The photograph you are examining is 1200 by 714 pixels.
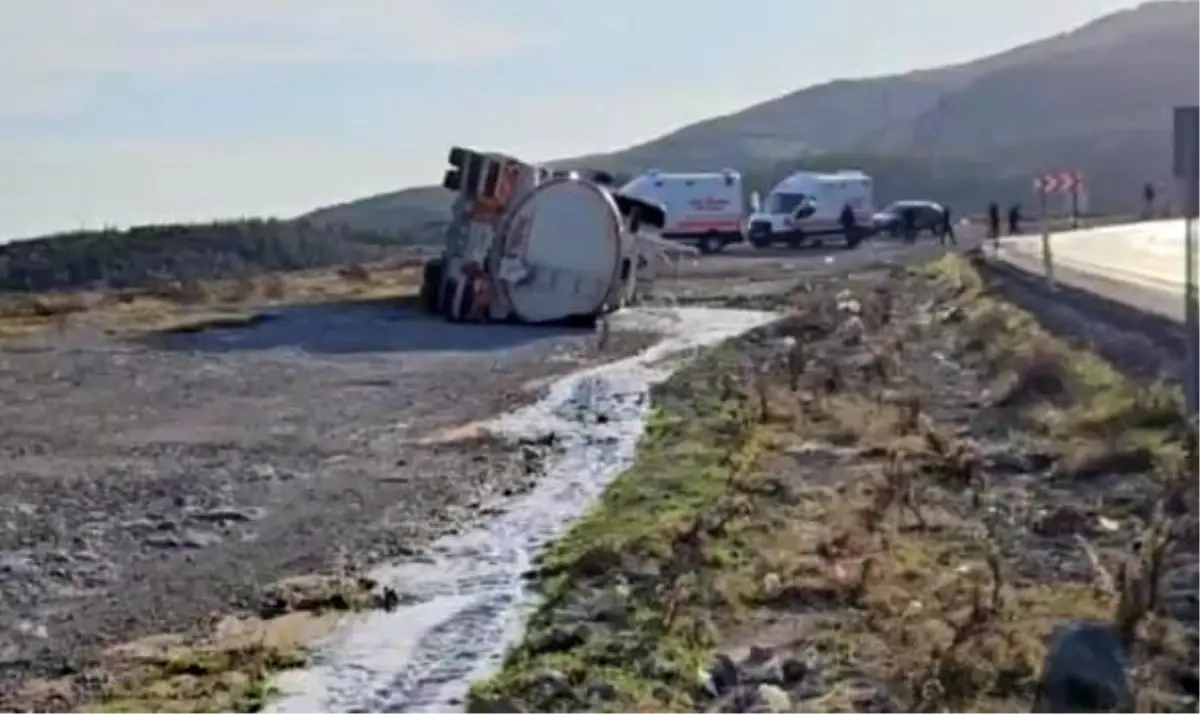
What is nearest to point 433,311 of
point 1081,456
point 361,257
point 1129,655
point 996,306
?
point 996,306

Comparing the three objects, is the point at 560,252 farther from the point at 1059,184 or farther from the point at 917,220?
the point at 917,220

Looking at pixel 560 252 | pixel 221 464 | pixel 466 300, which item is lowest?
pixel 466 300

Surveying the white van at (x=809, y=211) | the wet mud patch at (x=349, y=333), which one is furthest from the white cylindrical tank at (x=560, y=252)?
the white van at (x=809, y=211)

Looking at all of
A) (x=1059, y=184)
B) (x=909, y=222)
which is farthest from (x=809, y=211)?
(x=1059, y=184)

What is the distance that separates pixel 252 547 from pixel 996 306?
75.6 ft

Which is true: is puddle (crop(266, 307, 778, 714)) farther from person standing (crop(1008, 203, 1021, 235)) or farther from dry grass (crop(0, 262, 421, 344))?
person standing (crop(1008, 203, 1021, 235))

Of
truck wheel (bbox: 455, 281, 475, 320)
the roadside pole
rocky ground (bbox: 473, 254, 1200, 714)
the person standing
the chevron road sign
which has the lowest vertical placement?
the person standing

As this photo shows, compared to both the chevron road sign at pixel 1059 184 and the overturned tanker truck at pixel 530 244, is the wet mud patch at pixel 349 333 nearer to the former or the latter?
the overturned tanker truck at pixel 530 244

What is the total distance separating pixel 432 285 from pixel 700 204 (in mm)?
30392

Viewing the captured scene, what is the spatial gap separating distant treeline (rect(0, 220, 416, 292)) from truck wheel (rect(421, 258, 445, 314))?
28.7 meters

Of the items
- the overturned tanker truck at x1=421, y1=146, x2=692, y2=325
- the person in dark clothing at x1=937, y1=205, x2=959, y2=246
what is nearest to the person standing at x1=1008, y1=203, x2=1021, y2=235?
the person in dark clothing at x1=937, y1=205, x2=959, y2=246

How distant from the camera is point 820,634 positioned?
1226 centimetres

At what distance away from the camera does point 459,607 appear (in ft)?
47.1

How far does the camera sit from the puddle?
11.9 meters
